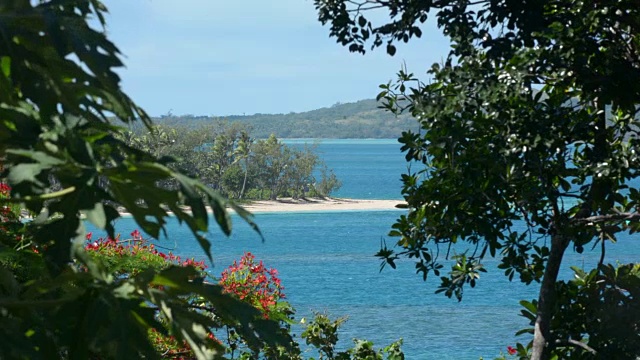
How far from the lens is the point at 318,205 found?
60344 millimetres

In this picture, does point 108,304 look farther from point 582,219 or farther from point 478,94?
point 582,219

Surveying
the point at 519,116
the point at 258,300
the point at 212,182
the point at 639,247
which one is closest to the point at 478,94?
the point at 519,116

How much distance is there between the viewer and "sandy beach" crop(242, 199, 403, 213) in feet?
185

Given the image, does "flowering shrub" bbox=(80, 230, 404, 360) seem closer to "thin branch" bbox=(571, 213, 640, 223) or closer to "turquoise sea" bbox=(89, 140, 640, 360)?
"thin branch" bbox=(571, 213, 640, 223)

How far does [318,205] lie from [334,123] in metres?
A: 71.6

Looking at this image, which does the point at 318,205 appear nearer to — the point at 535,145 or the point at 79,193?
the point at 535,145

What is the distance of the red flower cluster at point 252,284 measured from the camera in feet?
22.6

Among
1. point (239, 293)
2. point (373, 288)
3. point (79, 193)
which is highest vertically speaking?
point (79, 193)

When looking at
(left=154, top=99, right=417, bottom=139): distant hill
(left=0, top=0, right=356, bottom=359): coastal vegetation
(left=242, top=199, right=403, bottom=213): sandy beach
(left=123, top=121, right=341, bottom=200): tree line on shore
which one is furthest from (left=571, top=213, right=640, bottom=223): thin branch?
(left=154, top=99, right=417, bottom=139): distant hill

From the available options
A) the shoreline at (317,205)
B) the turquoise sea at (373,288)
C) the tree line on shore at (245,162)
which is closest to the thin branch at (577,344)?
the turquoise sea at (373,288)

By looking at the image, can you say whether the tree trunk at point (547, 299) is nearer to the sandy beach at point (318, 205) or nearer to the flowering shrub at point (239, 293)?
the flowering shrub at point (239, 293)

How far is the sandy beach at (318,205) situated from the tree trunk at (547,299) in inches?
1905

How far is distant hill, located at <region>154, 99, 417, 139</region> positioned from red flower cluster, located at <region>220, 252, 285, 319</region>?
11474cm

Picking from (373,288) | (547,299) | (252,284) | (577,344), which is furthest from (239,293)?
(373,288)
